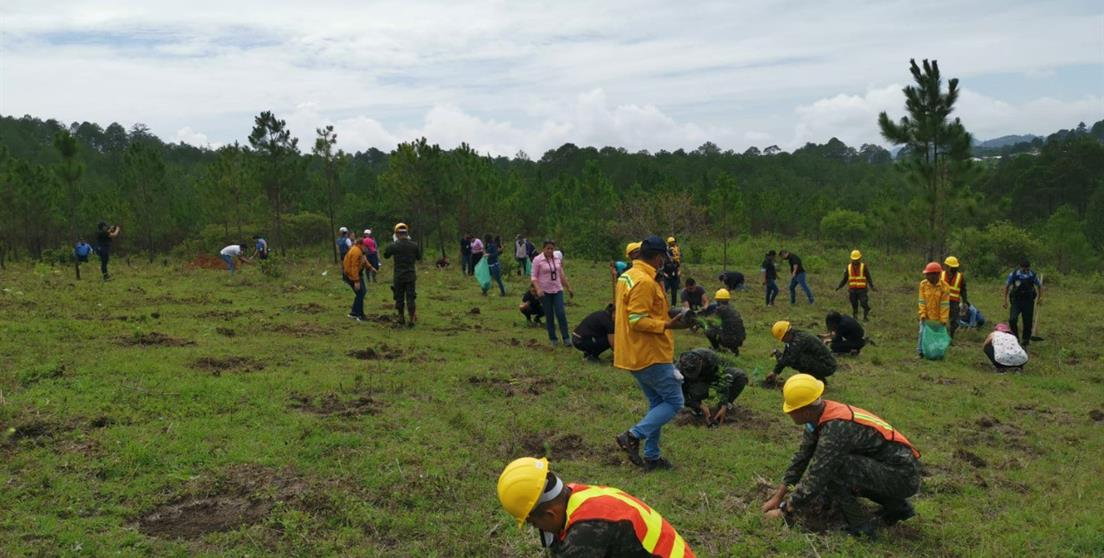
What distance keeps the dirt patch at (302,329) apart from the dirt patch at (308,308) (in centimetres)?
187

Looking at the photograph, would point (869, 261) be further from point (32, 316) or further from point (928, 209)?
point (32, 316)

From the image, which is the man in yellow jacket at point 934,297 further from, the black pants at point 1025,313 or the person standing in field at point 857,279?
the person standing in field at point 857,279

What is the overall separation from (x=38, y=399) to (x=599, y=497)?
672 cm

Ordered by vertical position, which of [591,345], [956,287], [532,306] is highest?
[956,287]

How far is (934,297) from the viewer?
11664 millimetres

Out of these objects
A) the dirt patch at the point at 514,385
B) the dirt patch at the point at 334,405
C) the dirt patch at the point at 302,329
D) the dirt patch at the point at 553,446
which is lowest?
the dirt patch at the point at 553,446

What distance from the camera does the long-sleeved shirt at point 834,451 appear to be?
4742 millimetres

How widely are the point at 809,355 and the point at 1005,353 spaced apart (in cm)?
481

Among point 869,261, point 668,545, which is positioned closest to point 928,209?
point 869,261

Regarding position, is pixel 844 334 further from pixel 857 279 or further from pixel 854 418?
pixel 854 418

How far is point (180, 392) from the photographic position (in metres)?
7.55

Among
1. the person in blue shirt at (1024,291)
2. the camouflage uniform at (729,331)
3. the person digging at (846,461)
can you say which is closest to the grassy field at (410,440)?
the person digging at (846,461)

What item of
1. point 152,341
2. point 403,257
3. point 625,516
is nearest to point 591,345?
point 403,257

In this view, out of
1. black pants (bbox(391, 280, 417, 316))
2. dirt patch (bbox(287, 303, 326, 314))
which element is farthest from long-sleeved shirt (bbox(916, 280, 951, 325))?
dirt patch (bbox(287, 303, 326, 314))
